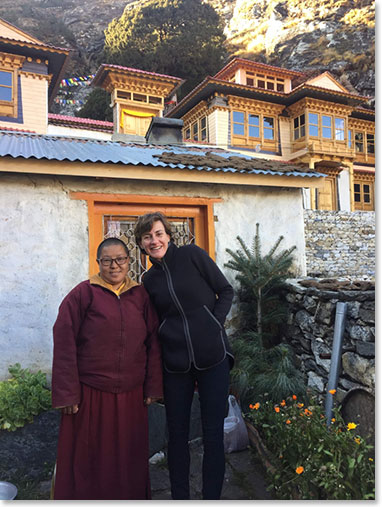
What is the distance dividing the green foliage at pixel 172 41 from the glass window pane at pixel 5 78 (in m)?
12.6

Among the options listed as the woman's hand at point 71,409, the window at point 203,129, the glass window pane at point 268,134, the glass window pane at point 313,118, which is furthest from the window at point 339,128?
the woman's hand at point 71,409

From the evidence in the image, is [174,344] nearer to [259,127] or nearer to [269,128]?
[259,127]

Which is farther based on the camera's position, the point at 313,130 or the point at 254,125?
the point at 313,130

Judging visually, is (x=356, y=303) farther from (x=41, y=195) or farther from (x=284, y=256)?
(x=41, y=195)

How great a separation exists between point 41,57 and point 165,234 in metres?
14.2

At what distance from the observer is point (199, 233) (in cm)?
471

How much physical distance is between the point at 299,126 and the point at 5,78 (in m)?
14.7

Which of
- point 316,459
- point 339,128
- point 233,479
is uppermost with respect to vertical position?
point 339,128

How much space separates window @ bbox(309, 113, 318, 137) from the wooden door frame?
17.1 meters

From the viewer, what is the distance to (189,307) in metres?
2.24

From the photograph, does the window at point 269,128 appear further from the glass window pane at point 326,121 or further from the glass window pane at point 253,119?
the glass window pane at point 326,121

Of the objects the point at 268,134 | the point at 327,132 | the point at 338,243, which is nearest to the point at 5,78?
the point at 268,134

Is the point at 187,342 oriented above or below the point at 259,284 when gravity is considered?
below

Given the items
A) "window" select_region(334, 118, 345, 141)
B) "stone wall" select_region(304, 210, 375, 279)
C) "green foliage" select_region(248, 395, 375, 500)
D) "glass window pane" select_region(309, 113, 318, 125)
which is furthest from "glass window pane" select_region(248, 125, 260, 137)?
"green foliage" select_region(248, 395, 375, 500)
